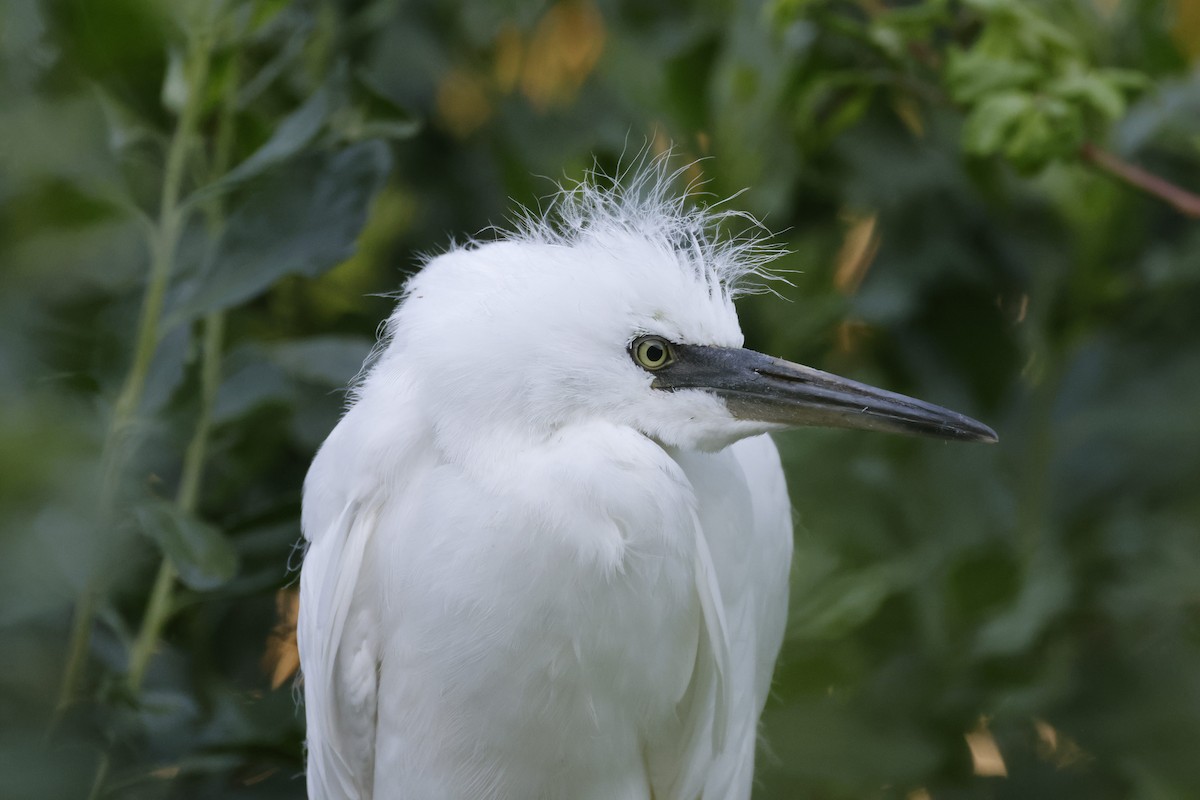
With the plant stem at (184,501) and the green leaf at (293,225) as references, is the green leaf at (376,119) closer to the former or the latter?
the green leaf at (293,225)

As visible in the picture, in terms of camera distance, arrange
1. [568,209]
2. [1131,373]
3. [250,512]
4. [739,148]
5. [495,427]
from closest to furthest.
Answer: [495,427] < [568,209] < [250,512] < [739,148] < [1131,373]

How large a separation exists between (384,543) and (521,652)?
0.54 ft

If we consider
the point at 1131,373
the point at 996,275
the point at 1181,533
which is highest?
the point at 996,275

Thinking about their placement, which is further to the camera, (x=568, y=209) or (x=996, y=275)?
(x=996, y=275)

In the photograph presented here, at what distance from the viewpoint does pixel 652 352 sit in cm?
97

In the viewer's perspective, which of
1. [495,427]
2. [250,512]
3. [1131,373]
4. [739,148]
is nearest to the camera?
[495,427]

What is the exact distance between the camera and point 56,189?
3.89 ft

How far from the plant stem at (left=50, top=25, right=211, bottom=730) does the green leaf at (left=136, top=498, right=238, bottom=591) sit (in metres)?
0.05

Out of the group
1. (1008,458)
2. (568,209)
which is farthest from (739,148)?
(1008,458)

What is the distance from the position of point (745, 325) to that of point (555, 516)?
24.6 inches

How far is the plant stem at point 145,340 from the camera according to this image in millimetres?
1140

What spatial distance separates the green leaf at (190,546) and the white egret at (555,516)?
0.10 m

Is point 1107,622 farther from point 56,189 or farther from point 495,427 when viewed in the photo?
point 56,189

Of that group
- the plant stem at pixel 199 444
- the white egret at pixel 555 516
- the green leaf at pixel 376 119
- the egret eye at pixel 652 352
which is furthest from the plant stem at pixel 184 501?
the egret eye at pixel 652 352
